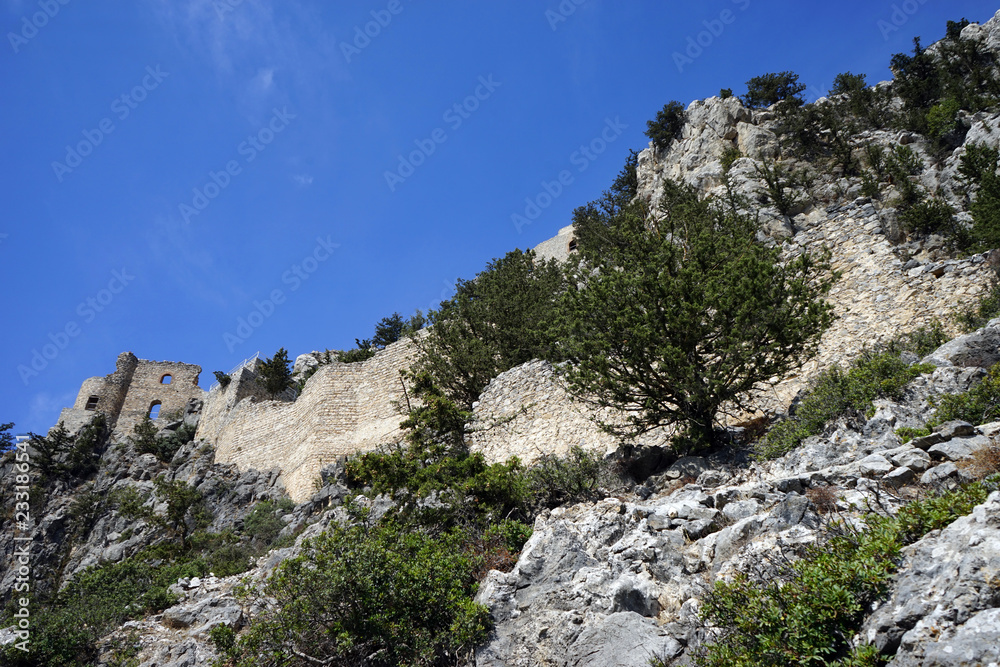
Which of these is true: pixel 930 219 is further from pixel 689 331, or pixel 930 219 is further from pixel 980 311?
pixel 689 331

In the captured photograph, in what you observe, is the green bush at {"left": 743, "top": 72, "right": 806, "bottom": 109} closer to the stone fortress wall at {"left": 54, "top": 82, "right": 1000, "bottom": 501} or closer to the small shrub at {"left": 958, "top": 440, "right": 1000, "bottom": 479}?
the stone fortress wall at {"left": 54, "top": 82, "right": 1000, "bottom": 501}

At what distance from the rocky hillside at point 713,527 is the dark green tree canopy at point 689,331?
0.77 m

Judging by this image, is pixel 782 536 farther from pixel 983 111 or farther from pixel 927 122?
pixel 927 122

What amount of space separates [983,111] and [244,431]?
2553 cm

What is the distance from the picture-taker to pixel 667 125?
25.7 meters

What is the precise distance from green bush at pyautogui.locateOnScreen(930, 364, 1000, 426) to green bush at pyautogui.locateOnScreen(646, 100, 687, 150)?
69.8 feet

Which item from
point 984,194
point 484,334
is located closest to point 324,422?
point 484,334

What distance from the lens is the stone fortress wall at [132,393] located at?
33.5 metres

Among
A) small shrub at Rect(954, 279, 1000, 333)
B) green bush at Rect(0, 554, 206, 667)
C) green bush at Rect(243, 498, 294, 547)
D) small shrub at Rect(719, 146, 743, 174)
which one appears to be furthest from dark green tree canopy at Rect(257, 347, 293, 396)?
small shrub at Rect(954, 279, 1000, 333)

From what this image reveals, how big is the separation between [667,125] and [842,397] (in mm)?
20984

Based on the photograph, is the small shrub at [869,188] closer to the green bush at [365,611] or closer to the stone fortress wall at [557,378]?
the stone fortress wall at [557,378]

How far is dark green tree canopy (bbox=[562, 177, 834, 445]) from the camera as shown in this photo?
319 inches

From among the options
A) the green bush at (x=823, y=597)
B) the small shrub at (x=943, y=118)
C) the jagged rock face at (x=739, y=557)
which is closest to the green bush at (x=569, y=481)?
the jagged rock face at (x=739, y=557)

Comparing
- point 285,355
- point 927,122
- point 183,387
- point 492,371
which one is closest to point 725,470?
point 492,371
